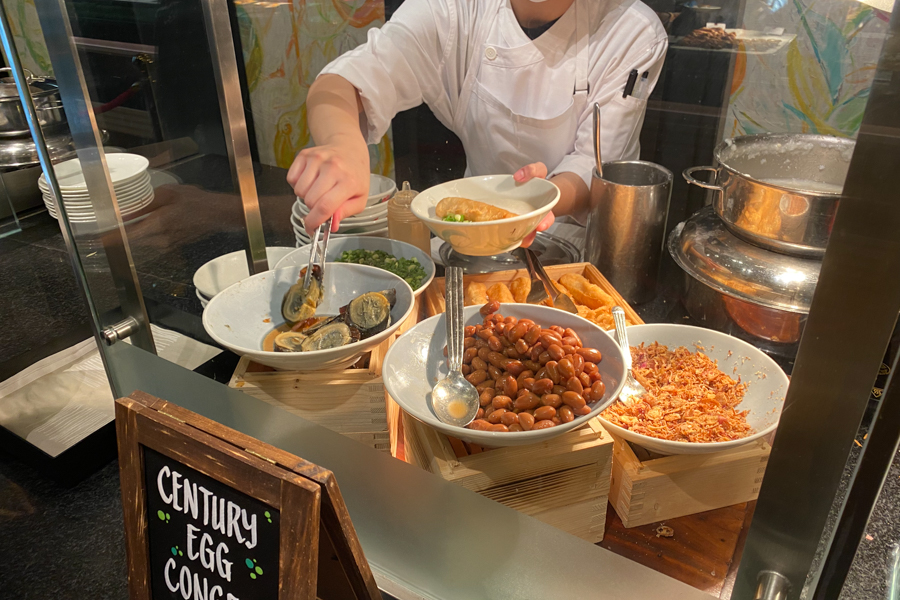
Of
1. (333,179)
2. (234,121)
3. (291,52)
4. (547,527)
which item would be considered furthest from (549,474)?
(234,121)

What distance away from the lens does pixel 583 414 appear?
728mm

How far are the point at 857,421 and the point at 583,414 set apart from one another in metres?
0.29

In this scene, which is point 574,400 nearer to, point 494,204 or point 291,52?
point 494,204

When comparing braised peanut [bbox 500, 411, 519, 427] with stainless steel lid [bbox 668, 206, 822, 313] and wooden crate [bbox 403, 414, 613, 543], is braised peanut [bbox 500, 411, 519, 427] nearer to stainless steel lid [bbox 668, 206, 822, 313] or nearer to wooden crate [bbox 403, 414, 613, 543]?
wooden crate [bbox 403, 414, 613, 543]

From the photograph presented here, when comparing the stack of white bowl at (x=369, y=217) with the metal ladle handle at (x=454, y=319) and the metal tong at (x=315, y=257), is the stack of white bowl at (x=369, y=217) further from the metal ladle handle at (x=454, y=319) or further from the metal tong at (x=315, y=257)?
the metal ladle handle at (x=454, y=319)

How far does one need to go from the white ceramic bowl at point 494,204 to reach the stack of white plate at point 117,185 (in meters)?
0.55

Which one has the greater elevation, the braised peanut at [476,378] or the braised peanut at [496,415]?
the braised peanut at [476,378]

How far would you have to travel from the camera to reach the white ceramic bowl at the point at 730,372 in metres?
0.72

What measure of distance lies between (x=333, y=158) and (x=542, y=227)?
31 cm

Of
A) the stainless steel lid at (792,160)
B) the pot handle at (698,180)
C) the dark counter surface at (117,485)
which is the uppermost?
the stainless steel lid at (792,160)

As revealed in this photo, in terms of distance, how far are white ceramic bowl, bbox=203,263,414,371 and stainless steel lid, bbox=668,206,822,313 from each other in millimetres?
393

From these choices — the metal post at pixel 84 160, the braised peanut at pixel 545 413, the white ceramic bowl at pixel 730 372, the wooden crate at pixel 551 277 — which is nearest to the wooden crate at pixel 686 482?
the white ceramic bowl at pixel 730 372

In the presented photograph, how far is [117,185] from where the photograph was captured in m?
1.02

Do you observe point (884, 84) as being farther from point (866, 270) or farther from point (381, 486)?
point (381, 486)
